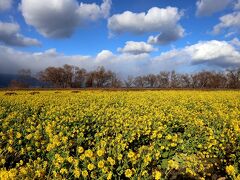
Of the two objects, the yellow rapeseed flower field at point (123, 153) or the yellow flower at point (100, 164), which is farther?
the yellow rapeseed flower field at point (123, 153)

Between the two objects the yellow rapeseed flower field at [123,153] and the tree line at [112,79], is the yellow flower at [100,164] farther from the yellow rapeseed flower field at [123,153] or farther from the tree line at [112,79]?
the tree line at [112,79]

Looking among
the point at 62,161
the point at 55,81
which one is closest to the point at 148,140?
the point at 62,161

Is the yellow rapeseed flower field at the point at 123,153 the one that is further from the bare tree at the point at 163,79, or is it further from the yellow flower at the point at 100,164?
the bare tree at the point at 163,79

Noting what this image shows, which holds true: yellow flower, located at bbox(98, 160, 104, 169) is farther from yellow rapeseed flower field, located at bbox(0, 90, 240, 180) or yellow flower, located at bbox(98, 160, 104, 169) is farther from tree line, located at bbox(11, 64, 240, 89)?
tree line, located at bbox(11, 64, 240, 89)

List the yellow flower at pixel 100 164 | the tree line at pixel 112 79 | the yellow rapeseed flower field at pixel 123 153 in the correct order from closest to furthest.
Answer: the yellow flower at pixel 100 164
the yellow rapeseed flower field at pixel 123 153
the tree line at pixel 112 79

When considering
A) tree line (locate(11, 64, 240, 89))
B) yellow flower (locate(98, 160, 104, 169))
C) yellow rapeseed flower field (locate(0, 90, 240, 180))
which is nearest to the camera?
yellow flower (locate(98, 160, 104, 169))

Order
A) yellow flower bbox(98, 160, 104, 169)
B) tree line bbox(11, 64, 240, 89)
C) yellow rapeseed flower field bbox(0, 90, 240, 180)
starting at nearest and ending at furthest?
yellow flower bbox(98, 160, 104, 169) < yellow rapeseed flower field bbox(0, 90, 240, 180) < tree line bbox(11, 64, 240, 89)

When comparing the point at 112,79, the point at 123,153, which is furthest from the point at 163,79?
the point at 123,153

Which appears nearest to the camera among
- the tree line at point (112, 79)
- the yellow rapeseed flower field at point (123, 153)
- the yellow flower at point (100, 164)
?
the yellow flower at point (100, 164)

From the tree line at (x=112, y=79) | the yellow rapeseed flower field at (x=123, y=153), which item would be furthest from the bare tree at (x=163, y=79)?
the yellow rapeseed flower field at (x=123, y=153)

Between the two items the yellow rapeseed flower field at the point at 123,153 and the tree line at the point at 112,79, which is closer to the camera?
the yellow rapeseed flower field at the point at 123,153

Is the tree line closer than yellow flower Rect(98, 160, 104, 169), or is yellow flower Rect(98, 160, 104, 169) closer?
yellow flower Rect(98, 160, 104, 169)

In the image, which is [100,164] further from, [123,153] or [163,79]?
[163,79]

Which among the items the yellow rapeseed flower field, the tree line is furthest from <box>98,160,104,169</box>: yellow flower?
the tree line
